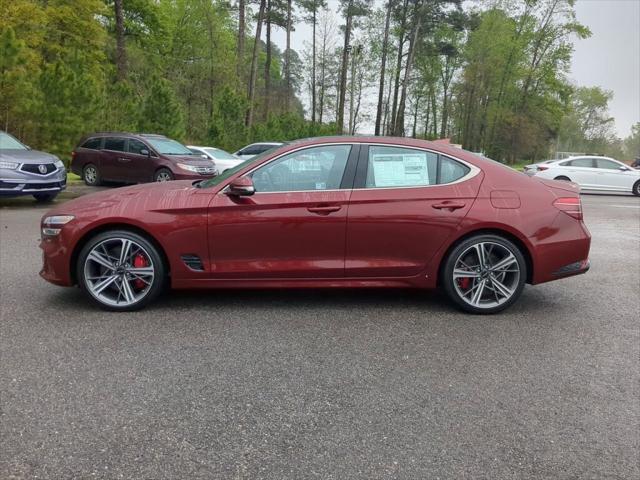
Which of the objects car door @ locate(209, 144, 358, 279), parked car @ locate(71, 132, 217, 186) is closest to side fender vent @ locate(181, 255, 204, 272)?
car door @ locate(209, 144, 358, 279)

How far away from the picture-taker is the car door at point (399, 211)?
15.2 ft

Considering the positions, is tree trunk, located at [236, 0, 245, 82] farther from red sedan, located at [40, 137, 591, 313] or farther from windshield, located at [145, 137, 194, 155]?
red sedan, located at [40, 137, 591, 313]

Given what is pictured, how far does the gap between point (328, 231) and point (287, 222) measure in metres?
0.37

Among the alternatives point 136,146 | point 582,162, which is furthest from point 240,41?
point 582,162

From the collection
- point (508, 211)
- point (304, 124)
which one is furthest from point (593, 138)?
point (508, 211)

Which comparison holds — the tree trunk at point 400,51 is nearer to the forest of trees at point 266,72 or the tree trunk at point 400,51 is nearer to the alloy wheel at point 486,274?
the forest of trees at point 266,72

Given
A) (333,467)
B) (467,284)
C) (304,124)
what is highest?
(304,124)

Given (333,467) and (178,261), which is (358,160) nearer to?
(178,261)

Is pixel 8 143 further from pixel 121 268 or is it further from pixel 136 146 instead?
pixel 121 268

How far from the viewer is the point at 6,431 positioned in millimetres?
2730

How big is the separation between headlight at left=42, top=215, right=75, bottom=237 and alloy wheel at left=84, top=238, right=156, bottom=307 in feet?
1.12

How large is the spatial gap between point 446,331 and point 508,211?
125 centimetres

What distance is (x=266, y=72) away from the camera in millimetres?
42000

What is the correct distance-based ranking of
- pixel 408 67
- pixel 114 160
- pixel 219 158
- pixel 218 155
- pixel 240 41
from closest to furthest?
pixel 114 160
pixel 219 158
pixel 218 155
pixel 240 41
pixel 408 67
